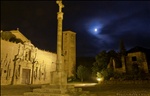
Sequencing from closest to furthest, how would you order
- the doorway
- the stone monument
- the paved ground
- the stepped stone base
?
the stepped stone base, the stone monument, the paved ground, the doorway

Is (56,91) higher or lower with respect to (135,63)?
lower

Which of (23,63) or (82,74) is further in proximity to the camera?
(82,74)

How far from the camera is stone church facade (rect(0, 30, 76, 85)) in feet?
82.6

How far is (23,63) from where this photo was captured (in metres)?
28.9

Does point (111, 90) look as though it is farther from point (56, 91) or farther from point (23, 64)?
point (23, 64)

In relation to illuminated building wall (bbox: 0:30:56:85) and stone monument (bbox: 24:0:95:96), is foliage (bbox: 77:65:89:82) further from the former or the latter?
stone monument (bbox: 24:0:95:96)

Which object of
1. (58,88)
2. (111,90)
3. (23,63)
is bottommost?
(111,90)

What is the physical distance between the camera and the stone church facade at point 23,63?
82.6 feet

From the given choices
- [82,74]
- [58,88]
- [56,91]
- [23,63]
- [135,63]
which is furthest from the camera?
[82,74]

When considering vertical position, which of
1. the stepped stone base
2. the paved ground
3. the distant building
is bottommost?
the paved ground

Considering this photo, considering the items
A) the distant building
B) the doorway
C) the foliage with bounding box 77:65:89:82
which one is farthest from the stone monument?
the foliage with bounding box 77:65:89:82

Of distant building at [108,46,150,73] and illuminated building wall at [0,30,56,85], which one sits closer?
illuminated building wall at [0,30,56,85]

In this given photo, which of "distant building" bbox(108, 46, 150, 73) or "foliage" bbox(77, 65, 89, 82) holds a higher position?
"distant building" bbox(108, 46, 150, 73)

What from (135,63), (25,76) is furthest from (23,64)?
(135,63)
